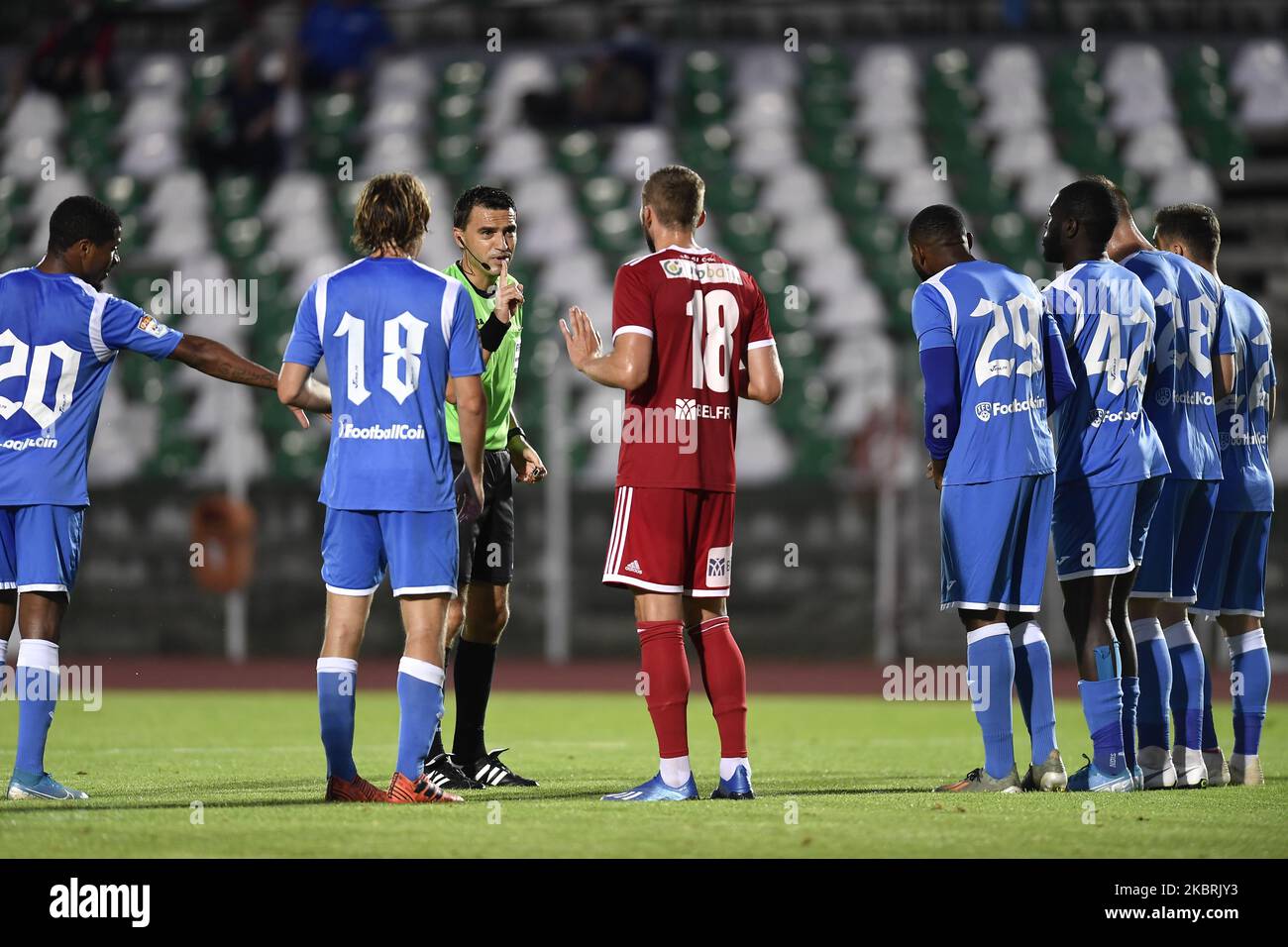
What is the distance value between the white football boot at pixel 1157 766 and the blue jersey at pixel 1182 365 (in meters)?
1.13

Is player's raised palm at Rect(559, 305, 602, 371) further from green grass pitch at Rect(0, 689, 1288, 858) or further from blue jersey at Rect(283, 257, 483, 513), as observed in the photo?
A: green grass pitch at Rect(0, 689, 1288, 858)

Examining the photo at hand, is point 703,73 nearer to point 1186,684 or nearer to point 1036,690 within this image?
point 1186,684

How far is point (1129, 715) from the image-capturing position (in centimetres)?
684

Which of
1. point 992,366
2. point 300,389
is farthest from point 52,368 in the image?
point 992,366

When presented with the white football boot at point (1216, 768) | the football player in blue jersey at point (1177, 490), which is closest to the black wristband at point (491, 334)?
the football player in blue jersey at point (1177, 490)

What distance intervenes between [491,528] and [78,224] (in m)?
2.00

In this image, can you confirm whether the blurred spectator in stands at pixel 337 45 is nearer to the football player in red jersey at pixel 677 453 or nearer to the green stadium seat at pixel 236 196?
the green stadium seat at pixel 236 196

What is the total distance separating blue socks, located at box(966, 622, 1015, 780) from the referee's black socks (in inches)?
80.4

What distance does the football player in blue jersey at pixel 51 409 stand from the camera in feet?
20.9

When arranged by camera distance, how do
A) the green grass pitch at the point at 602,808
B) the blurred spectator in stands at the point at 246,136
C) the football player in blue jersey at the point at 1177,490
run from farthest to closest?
the blurred spectator in stands at the point at 246,136 < the football player in blue jersey at the point at 1177,490 < the green grass pitch at the point at 602,808

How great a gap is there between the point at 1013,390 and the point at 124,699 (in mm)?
8439

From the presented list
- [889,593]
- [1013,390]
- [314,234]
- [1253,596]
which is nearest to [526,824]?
[1013,390]

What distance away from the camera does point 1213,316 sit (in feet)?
24.0
